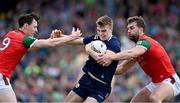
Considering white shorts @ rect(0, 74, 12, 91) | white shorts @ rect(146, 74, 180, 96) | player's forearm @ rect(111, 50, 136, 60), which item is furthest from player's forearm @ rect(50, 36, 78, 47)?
white shorts @ rect(146, 74, 180, 96)

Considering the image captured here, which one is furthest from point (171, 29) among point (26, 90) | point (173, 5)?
point (26, 90)

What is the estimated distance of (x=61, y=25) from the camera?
22547mm

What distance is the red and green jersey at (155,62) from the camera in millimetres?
14641

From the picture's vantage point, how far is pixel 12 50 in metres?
14.2

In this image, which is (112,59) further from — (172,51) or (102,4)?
(102,4)

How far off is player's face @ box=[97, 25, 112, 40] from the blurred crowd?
4.77 metres

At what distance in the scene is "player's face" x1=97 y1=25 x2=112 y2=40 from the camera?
14.2 metres

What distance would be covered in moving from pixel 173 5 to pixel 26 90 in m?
7.06

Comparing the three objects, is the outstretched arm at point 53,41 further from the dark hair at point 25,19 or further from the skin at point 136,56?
the skin at point 136,56

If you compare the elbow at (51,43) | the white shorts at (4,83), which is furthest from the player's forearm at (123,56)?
the white shorts at (4,83)

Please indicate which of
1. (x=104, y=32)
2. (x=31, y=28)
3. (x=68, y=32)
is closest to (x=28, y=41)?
(x=31, y=28)

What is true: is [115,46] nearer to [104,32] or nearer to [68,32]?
[104,32]

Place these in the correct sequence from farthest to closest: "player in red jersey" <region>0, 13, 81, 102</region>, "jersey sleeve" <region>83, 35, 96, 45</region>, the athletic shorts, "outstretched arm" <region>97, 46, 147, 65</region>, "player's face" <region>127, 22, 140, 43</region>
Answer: "player's face" <region>127, 22, 140, 43</region> → "jersey sleeve" <region>83, 35, 96, 45</region> → the athletic shorts → "player in red jersey" <region>0, 13, 81, 102</region> → "outstretched arm" <region>97, 46, 147, 65</region>

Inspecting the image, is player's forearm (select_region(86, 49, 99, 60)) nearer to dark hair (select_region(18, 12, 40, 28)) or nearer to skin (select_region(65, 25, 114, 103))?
skin (select_region(65, 25, 114, 103))
